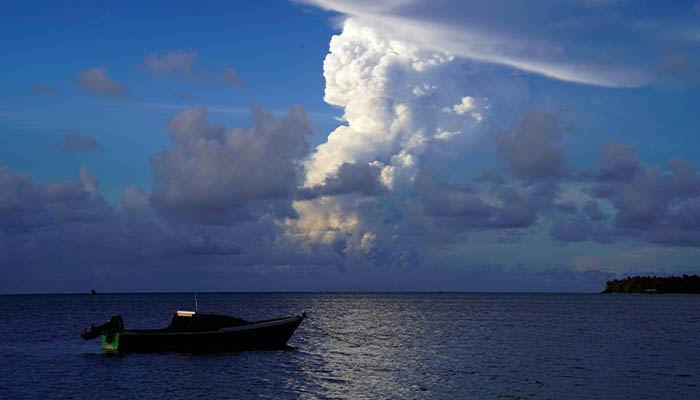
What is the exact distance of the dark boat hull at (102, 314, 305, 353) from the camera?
55.6m

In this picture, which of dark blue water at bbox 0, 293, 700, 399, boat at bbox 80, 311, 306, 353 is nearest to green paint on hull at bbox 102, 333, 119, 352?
boat at bbox 80, 311, 306, 353

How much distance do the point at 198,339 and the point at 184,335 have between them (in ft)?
4.48

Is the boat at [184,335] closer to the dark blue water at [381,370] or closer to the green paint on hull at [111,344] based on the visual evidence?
the green paint on hull at [111,344]

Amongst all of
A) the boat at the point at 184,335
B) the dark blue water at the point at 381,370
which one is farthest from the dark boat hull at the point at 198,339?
the dark blue water at the point at 381,370

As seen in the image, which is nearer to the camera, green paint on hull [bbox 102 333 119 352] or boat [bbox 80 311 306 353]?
boat [bbox 80 311 306 353]

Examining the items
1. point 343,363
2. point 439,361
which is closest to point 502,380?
point 439,361

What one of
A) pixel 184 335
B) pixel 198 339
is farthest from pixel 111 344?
pixel 198 339

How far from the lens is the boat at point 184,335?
55625 mm

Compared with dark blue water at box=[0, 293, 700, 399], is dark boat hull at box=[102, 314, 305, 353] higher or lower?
higher

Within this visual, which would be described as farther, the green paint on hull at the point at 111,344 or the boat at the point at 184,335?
the green paint on hull at the point at 111,344

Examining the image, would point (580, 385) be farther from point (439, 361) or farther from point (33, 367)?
point (33, 367)

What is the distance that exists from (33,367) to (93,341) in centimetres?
1899

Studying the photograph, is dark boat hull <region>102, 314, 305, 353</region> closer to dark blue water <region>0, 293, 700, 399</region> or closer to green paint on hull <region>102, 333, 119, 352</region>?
green paint on hull <region>102, 333, 119, 352</region>

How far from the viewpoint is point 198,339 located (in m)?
56.3
